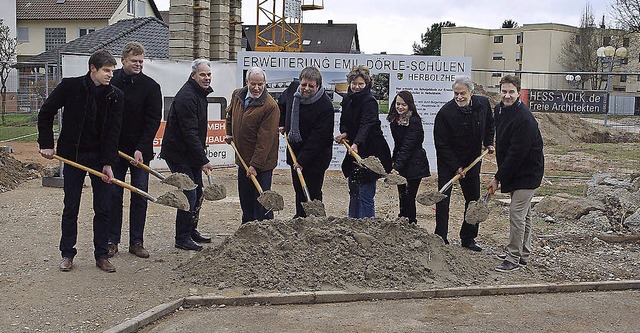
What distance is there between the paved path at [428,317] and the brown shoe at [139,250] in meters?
1.88

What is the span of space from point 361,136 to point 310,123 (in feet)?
1.95

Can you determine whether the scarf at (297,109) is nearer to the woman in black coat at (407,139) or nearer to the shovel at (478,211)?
the woman in black coat at (407,139)

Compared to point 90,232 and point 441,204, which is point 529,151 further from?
point 90,232

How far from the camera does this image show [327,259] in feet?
24.5

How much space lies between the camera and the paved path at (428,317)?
621cm

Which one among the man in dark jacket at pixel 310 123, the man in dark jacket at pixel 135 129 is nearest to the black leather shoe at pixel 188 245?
the man in dark jacket at pixel 135 129

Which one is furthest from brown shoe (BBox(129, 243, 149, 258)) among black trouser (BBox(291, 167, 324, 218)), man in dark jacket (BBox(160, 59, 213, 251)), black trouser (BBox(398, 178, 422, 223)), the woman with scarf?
black trouser (BBox(398, 178, 422, 223))

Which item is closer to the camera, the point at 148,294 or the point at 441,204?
the point at 148,294

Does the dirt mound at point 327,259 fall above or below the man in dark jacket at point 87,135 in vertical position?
below

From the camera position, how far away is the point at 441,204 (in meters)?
9.12

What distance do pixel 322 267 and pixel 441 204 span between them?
7.44 feet

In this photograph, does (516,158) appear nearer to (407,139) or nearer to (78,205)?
(407,139)

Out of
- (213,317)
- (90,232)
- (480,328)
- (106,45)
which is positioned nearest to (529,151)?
(480,328)

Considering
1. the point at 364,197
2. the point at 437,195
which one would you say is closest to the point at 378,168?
the point at 364,197
